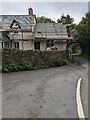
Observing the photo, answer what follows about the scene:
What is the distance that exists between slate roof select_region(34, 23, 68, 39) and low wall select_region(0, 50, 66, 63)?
11.5 metres

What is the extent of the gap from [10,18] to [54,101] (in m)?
44.4

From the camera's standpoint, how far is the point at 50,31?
52.2 meters

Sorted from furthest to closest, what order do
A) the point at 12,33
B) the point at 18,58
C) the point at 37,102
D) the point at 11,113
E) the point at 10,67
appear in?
the point at 12,33 → the point at 18,58 → the point at 10,67 → the point at 37,102 → the point at 11,113

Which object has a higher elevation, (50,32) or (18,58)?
(50,32)

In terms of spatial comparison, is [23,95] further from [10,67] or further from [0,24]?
[0,24]

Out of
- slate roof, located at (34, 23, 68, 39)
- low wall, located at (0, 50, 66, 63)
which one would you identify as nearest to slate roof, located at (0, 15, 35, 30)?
slate roof, located at (34, 23, 68, 39)

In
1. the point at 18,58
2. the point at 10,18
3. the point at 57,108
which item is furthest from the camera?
the point at 10,18

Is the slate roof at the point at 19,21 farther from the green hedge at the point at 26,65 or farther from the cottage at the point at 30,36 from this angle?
the green hedge at the point at 26,65

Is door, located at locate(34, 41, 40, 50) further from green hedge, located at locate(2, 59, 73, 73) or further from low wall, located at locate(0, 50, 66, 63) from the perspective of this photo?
green hedge, located at locate(2, 59, 73, 73)

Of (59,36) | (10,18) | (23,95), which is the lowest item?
(23,95)

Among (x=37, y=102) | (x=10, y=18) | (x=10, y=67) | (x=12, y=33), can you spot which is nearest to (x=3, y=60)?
(x=10, y=67)

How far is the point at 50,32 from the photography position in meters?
51.8

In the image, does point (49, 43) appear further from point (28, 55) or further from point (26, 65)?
point (26, 65)

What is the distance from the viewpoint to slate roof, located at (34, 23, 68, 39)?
1980 inches
